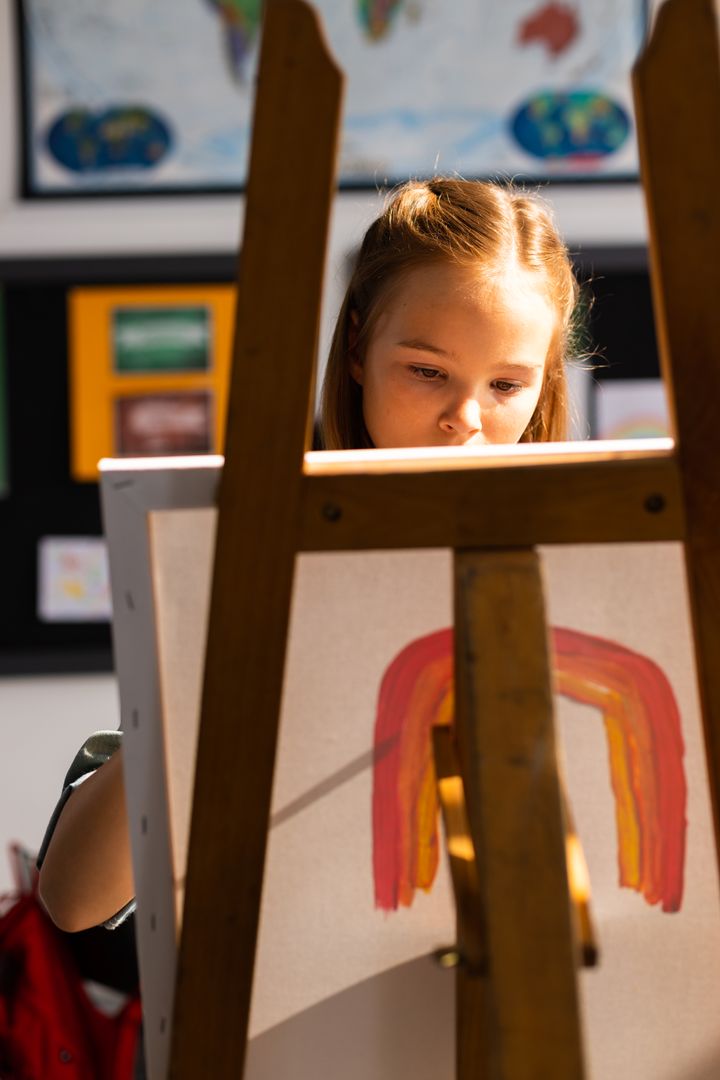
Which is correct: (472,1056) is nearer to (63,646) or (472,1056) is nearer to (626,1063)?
(626,1063)

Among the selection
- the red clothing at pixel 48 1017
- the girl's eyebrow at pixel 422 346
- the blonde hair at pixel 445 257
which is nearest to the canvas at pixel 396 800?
the girl's eyebrow at pixel 422 346

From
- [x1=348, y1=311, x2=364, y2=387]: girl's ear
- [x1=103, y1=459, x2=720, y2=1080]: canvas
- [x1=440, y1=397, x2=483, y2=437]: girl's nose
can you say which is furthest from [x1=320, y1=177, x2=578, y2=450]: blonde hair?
[x1=103, y1=459, x2=720, y2=1080]: canvas

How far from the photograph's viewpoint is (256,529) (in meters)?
0.67

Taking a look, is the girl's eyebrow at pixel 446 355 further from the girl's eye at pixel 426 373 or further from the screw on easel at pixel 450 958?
the screw on easel at pixel 450 958

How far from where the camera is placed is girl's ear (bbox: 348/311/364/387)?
1061 millimetres

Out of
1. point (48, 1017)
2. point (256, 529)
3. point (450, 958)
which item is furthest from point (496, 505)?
point (48, 1017)

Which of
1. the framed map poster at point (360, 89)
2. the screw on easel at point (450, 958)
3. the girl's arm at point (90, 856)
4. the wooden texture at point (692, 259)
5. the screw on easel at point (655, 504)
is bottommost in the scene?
the screw on easel at point (450, 958)

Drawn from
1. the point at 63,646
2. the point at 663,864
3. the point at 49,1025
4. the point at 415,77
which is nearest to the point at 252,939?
the point at 663,864

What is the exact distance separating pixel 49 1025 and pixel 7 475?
1.04 metres

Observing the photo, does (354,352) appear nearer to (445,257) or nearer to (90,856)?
(445,257)

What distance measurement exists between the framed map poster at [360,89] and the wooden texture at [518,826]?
6.01 feet

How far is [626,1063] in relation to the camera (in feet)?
2.64

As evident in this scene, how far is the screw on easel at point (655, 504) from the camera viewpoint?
66 cm

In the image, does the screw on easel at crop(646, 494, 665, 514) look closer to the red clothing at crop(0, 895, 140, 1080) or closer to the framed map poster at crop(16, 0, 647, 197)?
the red clothing at crop(0, 895, 140, 1080)
